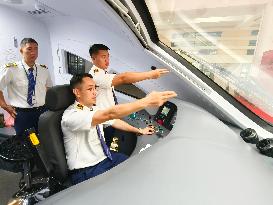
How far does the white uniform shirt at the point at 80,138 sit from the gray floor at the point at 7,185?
1138mm

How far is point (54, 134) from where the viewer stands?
1.49 metres

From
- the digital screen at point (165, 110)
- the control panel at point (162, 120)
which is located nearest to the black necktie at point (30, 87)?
the control panel at point (162, 120)

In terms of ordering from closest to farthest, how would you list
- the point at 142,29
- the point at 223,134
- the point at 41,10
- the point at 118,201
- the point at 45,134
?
the point at 118,201 < the point at 223,134 < the point at 45,134 < the point at 142,29 < the point at 41,10

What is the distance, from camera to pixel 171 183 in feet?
2.70

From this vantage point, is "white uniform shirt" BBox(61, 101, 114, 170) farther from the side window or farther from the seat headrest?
the side window

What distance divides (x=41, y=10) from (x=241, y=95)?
3.59 m

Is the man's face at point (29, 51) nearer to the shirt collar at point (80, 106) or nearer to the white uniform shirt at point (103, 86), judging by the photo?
the white uniform shirt at point (103, 86)

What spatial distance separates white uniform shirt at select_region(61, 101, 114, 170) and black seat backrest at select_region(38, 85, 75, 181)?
1.6 inches

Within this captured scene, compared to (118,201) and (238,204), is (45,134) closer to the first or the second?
(118,201)

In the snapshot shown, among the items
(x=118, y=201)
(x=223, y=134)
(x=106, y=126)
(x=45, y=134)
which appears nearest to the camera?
(x=118, y=201)

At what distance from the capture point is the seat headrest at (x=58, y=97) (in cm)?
147

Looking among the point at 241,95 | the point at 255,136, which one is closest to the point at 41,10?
the point at 241,95

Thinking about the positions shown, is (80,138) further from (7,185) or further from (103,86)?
(7,185)

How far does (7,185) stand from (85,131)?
4.85 feet
